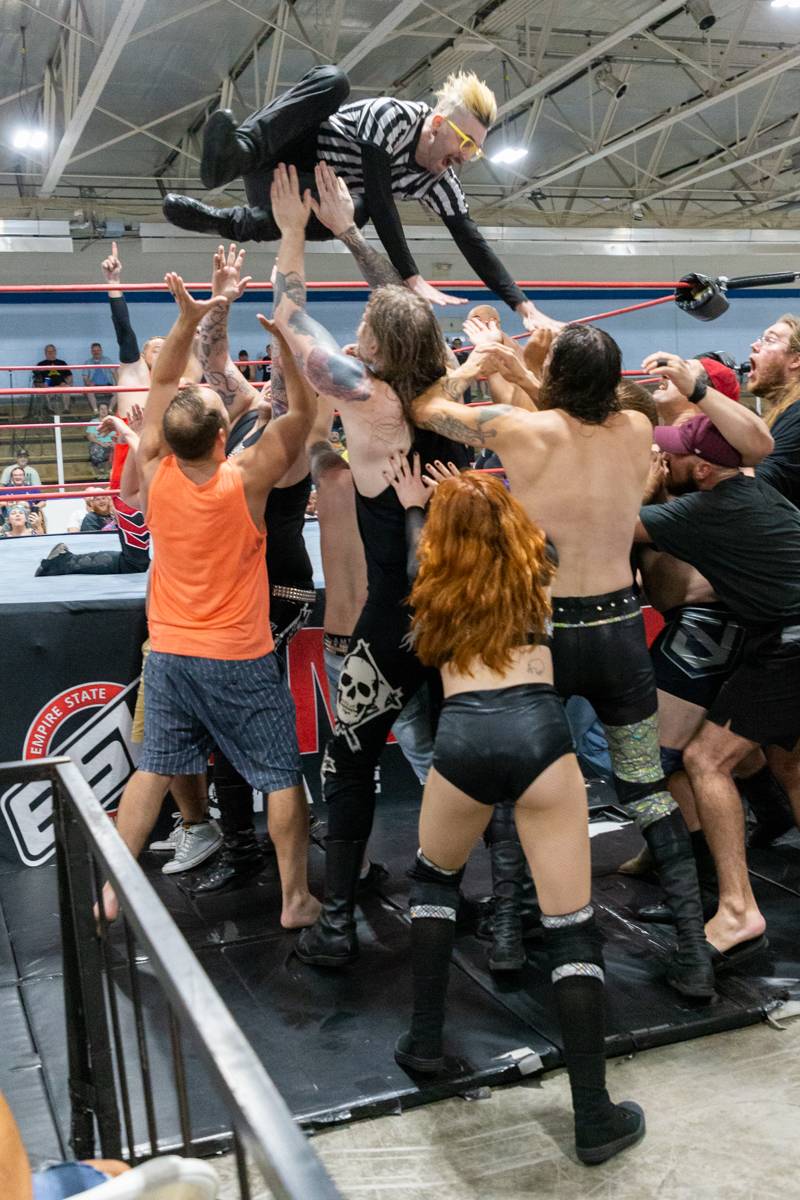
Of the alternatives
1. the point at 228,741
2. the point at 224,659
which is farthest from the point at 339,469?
the point at 228,741

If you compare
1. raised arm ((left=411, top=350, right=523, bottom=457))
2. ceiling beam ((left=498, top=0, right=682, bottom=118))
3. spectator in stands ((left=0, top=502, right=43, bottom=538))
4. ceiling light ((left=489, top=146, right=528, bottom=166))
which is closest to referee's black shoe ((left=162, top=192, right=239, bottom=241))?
raised arm ((left=411, top=350, right=523, bottom=457))

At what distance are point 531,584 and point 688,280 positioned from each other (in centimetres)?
164

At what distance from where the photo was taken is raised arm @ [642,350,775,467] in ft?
8.54

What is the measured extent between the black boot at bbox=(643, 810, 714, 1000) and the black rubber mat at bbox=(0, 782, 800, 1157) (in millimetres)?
97

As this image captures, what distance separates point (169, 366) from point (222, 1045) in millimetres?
2472

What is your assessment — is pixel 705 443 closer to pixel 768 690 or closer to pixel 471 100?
pixel 768 690

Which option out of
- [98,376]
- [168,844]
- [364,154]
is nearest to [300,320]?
[364,154]

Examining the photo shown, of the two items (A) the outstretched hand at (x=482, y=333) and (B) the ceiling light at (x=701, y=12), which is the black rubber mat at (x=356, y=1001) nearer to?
(A) the outstretched hand at (x=482, y=333)

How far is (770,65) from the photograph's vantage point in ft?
33.7

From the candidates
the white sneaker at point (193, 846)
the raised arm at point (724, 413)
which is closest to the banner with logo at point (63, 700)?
A: the white sneaker at point (193, 846)

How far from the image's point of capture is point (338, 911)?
2.70 metres

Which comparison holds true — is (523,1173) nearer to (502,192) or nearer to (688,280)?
(688,280)

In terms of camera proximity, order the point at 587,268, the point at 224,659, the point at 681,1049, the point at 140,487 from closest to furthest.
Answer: the point at 681,1049 → the point at 224,659 → the point at 140,487 → the point at 587,268

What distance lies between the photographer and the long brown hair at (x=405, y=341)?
2.51 metres
